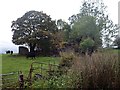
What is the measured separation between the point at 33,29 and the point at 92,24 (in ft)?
24.1

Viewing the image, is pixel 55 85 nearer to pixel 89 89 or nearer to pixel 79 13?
pixel 89 89

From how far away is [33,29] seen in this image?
3325 cm

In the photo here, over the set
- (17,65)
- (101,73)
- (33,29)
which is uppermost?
(33,29)

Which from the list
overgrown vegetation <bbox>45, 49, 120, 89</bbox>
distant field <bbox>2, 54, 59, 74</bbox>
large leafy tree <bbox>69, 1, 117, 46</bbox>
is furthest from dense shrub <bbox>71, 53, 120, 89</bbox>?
large leafy tree <bbox>69, 1, 117, 46</bbox>

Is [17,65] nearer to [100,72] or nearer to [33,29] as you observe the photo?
[100,72]

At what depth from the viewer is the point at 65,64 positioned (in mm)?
13727

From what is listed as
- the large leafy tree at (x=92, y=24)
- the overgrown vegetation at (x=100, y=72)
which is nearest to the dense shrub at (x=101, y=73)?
the overgrown vegetation at (x=100, y=72)

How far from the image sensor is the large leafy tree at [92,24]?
31125mm

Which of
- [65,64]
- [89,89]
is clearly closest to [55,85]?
[89,89]

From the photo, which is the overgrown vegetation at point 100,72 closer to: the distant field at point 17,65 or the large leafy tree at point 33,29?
the distant field at point 17,65

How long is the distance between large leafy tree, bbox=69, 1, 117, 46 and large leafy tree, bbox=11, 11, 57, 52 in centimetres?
317

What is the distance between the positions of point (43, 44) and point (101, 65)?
26127 millimetres

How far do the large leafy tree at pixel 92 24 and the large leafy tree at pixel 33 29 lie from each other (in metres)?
3.17

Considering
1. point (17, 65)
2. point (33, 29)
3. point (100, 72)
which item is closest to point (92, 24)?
point (33, 29)
